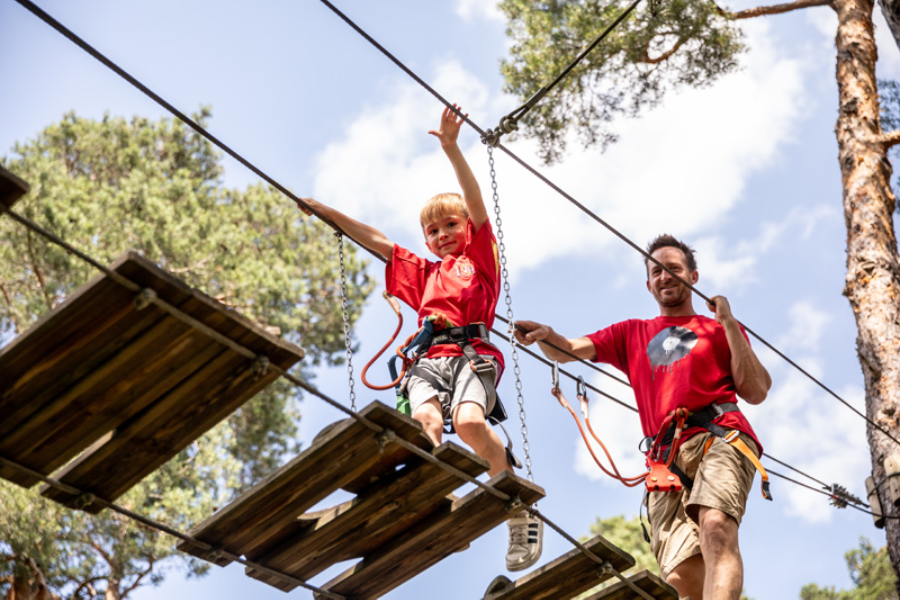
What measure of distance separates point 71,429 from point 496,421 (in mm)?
1622

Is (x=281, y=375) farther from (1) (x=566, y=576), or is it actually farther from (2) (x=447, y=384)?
(1) (x=566, y=576)

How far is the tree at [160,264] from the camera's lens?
11.1 metres

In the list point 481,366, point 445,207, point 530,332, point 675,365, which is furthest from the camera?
point 530,332

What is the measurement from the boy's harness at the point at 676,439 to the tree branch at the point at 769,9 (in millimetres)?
5452

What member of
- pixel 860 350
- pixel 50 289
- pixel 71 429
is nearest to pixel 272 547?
pixel 71 429

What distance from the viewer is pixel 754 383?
13.9 ft

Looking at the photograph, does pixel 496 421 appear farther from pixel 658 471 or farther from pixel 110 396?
pixel 110 396

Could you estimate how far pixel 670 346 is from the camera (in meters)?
4.41

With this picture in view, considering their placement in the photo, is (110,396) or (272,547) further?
(272,547)

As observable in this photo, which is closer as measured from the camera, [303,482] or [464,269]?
[303,482]

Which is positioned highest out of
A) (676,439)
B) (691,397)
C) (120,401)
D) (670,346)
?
(670,346)

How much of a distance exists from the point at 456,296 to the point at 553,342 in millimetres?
631

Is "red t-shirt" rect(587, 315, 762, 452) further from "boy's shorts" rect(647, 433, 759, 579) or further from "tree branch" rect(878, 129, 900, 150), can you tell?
"tree branch" rect(878, 129, 900, 150)

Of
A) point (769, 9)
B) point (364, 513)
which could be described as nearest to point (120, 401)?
point (364, 513)
